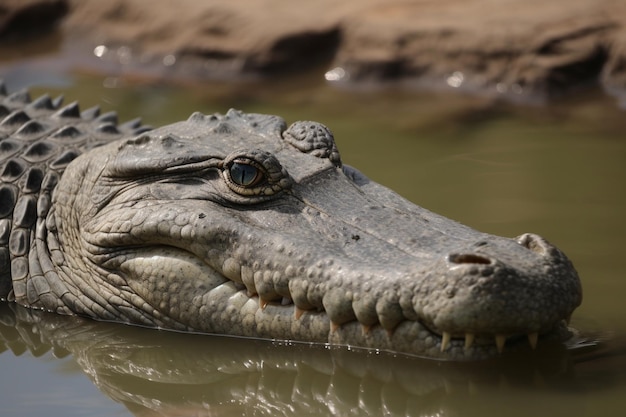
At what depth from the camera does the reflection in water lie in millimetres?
3852

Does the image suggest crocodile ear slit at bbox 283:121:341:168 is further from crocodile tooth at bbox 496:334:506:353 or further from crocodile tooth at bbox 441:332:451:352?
crocodile tooth at bbox 496:334:506:353

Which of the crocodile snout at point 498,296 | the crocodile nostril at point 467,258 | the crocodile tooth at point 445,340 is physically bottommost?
the crocodile tooth at point 445,340

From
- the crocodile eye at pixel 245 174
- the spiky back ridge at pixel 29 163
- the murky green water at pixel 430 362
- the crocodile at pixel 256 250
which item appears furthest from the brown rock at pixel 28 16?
the crocodile eye at pixel 245 174

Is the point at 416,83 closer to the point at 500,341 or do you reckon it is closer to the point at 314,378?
the point at 314,378

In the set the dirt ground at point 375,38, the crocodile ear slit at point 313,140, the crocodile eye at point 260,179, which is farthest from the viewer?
the dirt ground at point 375,38

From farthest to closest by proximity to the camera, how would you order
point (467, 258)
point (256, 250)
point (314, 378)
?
point (256, 250) < point (314, 378) < point (467, 258)

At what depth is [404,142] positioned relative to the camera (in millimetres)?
7250

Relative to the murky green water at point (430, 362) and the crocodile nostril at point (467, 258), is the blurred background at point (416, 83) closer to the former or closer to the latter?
the murky green water at point (430, 362)

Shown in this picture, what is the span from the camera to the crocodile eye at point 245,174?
450cm

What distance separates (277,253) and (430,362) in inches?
29.0

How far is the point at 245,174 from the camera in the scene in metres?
A: 4.52

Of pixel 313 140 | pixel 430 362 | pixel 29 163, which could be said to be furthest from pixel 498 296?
pixel 29 163

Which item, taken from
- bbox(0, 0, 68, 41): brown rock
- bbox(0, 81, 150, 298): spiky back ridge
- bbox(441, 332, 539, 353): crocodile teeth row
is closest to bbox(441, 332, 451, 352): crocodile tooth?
bbox(441, 332, 539, 353): crocodile teeth row

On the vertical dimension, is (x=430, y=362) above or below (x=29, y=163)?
below
